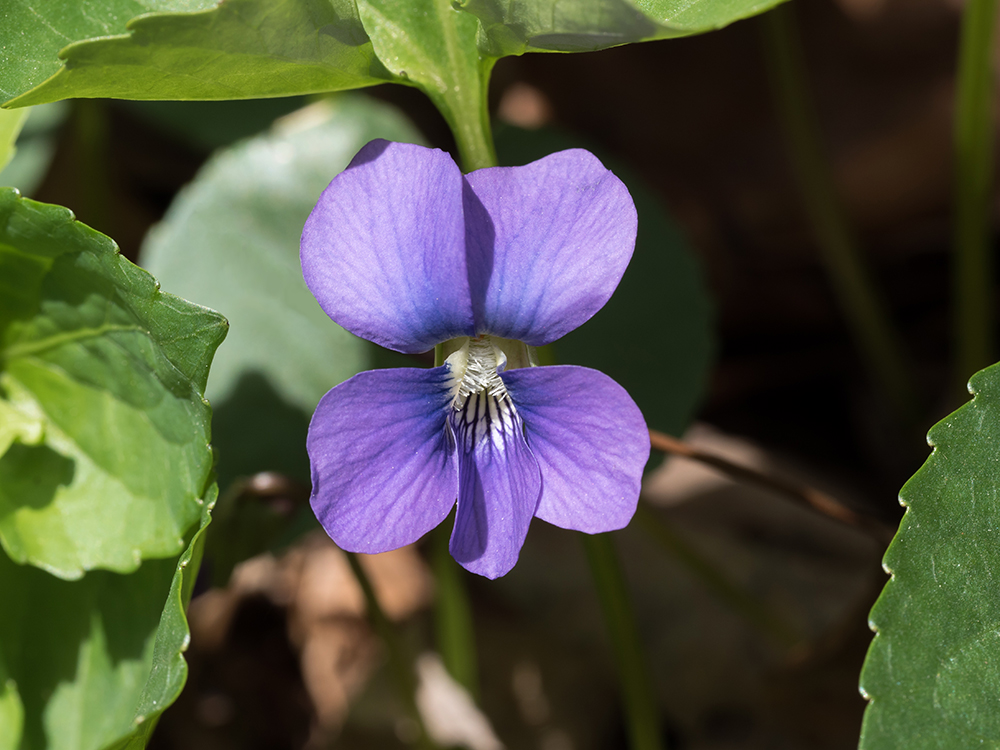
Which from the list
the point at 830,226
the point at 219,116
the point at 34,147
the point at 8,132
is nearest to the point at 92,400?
the point at 8,132

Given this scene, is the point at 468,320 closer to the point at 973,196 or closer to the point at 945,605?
the point at 945,605

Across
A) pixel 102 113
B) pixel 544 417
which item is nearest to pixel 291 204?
pixel 102 113

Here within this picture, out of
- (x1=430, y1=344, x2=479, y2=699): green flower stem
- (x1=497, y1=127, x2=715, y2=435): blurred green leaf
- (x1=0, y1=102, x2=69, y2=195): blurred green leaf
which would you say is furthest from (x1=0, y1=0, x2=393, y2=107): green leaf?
(x1=0, y1=102, x2=69, y2=195): blurred green leaf

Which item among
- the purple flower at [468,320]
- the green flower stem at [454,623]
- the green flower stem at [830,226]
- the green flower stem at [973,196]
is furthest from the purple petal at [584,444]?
the green flower stem at [830,226]

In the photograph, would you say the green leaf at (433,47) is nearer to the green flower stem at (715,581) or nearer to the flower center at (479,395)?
the flower center at (479,395)

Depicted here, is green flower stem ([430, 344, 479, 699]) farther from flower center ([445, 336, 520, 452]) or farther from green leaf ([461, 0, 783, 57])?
green leaf ([461, 0, 783, 57])

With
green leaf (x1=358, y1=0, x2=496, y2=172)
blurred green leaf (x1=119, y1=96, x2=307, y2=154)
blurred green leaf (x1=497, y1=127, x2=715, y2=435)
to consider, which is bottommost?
blurred green leaf (x1=497, y1=127, x2=715, y2=435)

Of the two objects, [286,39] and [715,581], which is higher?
[286,39]
